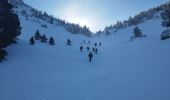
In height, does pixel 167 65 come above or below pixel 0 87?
above

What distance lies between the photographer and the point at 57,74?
23891mm

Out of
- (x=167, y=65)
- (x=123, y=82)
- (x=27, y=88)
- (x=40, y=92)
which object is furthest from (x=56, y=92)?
(x=167, y=65)

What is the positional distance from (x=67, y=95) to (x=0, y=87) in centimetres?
542

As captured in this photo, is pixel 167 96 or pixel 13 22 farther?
pixel 13 22

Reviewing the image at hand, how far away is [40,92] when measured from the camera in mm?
16969

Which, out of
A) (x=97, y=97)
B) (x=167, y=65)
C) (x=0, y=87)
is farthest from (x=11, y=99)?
(x=167, y=65)

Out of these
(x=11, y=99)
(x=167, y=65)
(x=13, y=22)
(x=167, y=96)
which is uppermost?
(x=13, y=22)

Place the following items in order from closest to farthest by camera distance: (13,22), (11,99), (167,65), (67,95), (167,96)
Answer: (167,96), (11,99), (67,95), (167,65), (13,22)

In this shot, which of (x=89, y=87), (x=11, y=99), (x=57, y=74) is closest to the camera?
(x=11, y=99)

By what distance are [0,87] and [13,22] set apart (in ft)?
42.6

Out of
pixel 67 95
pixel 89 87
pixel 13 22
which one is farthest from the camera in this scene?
pixel 13 22

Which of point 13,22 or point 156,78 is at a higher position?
point 13,22

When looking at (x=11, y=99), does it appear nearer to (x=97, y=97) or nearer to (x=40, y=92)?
(x=40, y=92)

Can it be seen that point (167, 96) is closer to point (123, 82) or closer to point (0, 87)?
point (123, 82)
